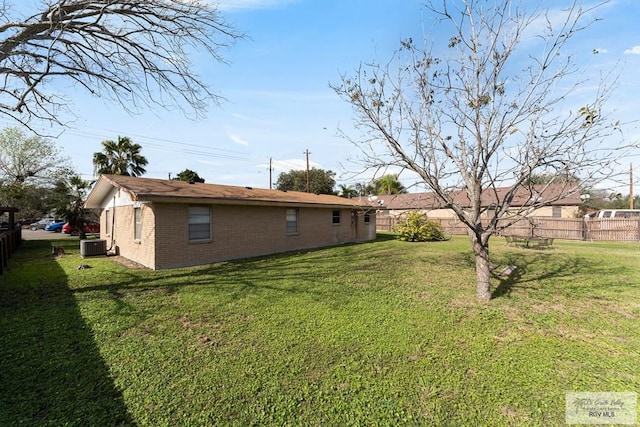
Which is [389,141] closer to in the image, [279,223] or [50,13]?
[279,223]

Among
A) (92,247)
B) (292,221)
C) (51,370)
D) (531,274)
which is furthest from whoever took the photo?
(292,221)

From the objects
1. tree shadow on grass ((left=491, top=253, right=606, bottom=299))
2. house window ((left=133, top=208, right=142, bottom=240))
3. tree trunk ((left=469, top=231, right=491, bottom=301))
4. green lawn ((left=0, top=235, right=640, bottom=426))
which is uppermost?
house window ((left=133, top=208, right=142, bottom=240))

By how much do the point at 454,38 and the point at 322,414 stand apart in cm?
726

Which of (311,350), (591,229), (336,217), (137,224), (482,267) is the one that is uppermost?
(336,217)

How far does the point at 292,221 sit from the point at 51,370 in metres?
11.2

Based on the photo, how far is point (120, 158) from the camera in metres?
22.3

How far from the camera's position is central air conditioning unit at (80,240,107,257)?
39.9ft

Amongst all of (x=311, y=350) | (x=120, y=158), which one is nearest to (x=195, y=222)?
(x=311, y=350)

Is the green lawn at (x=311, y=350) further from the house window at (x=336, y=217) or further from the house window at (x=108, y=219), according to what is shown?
the house window at (x=336, y=217)

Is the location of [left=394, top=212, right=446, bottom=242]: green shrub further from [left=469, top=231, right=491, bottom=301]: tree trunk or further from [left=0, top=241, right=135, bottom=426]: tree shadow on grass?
[left=0, top=241, right=135, bottom=426]: tree shadow on grass

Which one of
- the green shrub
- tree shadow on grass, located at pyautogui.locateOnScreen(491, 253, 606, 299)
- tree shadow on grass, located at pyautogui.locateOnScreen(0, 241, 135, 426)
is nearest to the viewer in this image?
tree shadow on grass, located at pyautogui.locateOnScreen(0, 241, 135, 426)

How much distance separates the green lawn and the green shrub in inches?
434

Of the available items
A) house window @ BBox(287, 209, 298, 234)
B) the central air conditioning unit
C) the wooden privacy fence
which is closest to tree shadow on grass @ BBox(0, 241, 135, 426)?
the central air conditioning unit

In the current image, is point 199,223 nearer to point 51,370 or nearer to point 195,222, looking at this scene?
point 195,222
